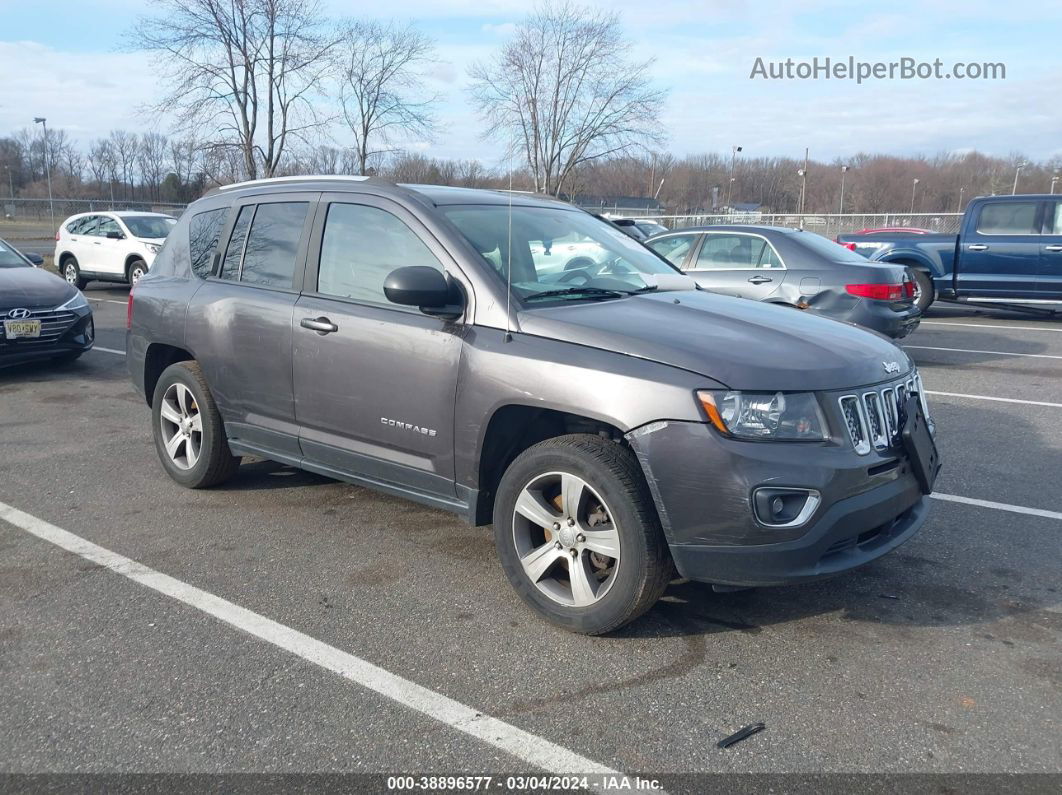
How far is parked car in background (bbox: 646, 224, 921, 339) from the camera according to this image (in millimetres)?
9008

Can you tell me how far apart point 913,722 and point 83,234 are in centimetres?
1924

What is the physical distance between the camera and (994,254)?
44.9 feet

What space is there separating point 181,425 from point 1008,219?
13.1 m

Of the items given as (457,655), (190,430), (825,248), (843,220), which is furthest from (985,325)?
(843,220)

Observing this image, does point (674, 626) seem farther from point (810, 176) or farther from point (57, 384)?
point (810, 176)

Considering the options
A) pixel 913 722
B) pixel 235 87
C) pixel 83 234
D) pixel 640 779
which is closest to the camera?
pixel 640 779

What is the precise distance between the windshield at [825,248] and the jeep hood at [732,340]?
5.53 m

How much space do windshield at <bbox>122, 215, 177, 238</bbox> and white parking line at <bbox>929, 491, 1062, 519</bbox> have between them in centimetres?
1586

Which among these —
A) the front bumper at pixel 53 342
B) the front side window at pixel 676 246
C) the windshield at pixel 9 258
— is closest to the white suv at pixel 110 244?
the windshield at pixel 9 258

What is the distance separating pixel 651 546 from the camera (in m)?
3.33

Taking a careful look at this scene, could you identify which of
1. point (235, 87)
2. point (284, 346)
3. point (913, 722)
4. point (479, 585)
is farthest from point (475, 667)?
point (235, 87)

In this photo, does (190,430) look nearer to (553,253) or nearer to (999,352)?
(553,253)

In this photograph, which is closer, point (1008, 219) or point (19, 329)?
point (19, 329)

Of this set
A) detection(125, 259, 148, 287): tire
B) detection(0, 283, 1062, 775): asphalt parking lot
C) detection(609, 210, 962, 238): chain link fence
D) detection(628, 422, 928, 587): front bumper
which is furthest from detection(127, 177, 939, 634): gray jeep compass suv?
detection(609, 210, 962, 238): chain link fence
